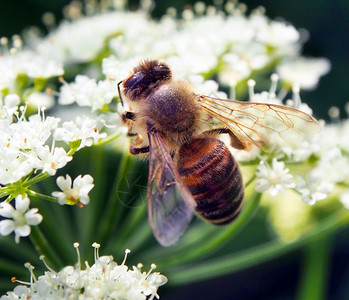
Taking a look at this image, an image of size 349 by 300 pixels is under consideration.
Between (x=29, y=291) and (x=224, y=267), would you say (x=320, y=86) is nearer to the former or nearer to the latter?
(x=224, y=267)

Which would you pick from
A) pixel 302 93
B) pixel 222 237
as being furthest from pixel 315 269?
pixel 302 93

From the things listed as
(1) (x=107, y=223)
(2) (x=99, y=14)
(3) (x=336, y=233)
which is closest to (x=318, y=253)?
(3) (x=336, y=233)

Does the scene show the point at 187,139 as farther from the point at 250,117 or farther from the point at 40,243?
the point at 40,243

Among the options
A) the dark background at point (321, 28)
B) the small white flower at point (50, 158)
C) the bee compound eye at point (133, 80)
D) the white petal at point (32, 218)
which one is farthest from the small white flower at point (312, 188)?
the dark background at point (321, 28)

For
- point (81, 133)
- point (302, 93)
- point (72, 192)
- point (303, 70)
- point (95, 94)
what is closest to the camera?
point (72, 192)

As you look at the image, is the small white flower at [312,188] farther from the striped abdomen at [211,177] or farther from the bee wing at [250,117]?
the striped abdomen at [211,177]

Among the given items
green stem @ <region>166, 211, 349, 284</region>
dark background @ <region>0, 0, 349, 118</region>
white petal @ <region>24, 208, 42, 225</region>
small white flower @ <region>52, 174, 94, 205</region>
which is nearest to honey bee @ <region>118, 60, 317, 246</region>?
small white flower @ <region>52, 174, 94, 205</region>
